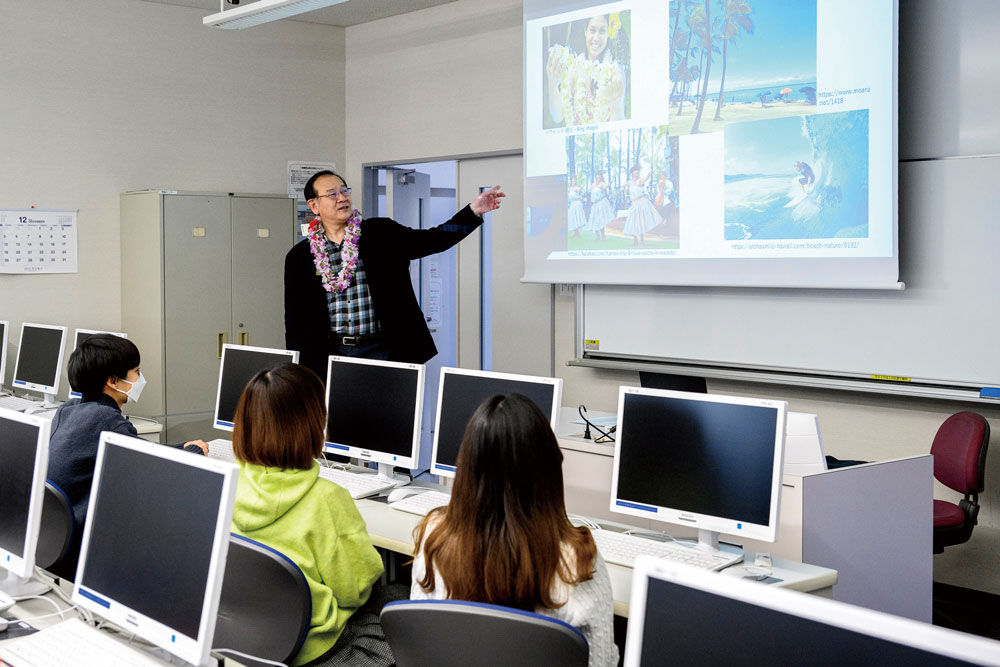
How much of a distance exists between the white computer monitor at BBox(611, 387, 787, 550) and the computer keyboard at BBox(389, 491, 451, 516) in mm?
659

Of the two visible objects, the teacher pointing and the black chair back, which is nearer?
the black chair back

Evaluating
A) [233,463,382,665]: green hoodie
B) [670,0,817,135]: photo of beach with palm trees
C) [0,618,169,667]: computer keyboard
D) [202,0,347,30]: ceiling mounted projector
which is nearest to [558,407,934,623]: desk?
[233,463,382,665]: green hoodie

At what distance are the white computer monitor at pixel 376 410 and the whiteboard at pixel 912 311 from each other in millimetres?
1901

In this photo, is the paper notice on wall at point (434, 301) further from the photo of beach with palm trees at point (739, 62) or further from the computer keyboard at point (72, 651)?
the computer keyboard at point (72, 651)

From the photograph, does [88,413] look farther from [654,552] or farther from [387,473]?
[654,552]

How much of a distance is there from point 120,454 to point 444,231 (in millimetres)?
2500

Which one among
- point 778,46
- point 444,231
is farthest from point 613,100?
point 444,231

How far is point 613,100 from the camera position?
4.62 meters

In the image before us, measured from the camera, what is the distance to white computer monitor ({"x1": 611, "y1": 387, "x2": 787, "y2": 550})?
2.17 m

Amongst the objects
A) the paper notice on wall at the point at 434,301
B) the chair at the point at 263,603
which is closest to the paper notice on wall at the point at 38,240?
the paper notice on wall at the point at 434,301

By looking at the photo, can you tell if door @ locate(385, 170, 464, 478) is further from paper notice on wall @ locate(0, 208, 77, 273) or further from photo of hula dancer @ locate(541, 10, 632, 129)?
paper notice on wall @ locate(0, 208, 77, 273)

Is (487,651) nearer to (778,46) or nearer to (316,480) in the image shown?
(316,480)

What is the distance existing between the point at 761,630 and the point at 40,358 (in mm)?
4625

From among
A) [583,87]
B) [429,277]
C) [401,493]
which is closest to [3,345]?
[429,277]
